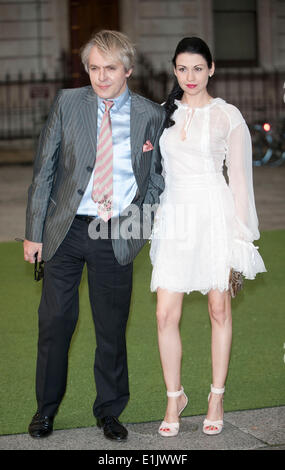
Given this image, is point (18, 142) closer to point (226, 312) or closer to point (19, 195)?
point (19, 195)

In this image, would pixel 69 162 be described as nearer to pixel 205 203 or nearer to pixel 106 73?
pixel 106 73

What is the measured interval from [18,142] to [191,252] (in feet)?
61.6

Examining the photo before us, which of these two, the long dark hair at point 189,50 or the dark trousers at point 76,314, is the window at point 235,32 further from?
the dark trousers at point 76,314

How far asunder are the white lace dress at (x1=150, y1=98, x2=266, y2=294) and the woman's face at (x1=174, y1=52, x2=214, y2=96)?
0.13 meters

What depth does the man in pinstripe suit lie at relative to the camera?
4.42 metres

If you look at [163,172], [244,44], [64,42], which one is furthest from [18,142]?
[163,172]

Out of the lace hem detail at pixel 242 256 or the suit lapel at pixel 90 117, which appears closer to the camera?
the suit lapel at pixel 90 117

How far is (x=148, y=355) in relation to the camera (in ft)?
20.1

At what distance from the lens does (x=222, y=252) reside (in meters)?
4.60

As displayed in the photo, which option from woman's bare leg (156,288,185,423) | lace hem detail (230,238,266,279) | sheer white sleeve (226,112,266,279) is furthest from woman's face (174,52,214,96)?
woman's bare leg (156,288,185,423)

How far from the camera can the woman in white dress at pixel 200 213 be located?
4.54m

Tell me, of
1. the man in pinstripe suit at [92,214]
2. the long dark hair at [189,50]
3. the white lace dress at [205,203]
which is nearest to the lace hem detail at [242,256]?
the white lace dress at [205,203]

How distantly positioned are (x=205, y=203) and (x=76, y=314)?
91 centimetres

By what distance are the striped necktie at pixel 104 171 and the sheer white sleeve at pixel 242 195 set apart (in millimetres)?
630
